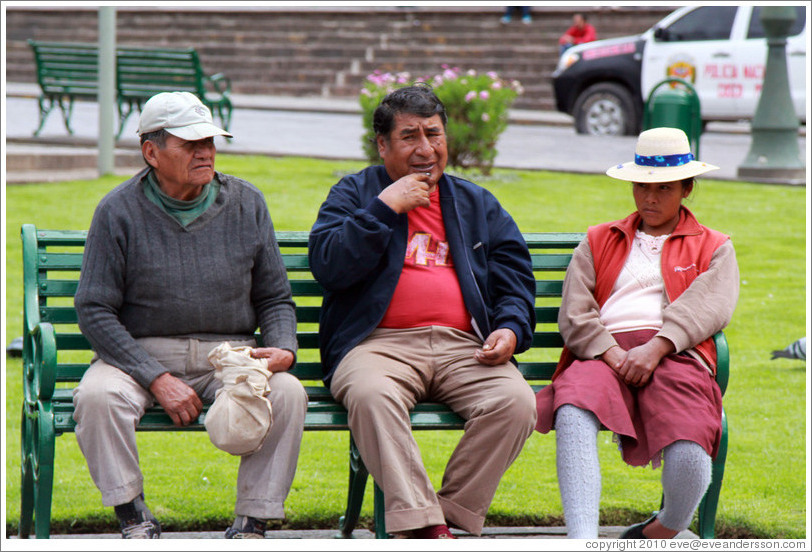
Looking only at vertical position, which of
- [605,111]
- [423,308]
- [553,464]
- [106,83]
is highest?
[106,83]

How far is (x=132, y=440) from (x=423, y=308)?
111 centimetres

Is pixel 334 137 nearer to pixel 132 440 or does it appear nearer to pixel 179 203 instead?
pixel 179 203

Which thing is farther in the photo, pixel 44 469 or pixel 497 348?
pixel 497 348

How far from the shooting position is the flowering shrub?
10781 mm

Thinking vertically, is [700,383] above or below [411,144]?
below

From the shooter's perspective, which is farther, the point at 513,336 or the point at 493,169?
the point at 493,169

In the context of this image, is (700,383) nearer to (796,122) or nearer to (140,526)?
(140,526)

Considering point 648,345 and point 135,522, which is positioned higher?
point 648,345

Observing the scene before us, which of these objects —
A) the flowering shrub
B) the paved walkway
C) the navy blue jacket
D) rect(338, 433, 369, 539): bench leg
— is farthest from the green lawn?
the paved walkway

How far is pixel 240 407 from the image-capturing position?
372cm

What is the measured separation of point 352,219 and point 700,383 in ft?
4.21

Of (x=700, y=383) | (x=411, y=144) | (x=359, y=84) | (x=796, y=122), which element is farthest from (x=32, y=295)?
(x=359, y=84)

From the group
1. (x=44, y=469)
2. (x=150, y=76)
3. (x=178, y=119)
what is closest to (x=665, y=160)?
(x=178, y=119)

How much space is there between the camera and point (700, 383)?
3965mm
